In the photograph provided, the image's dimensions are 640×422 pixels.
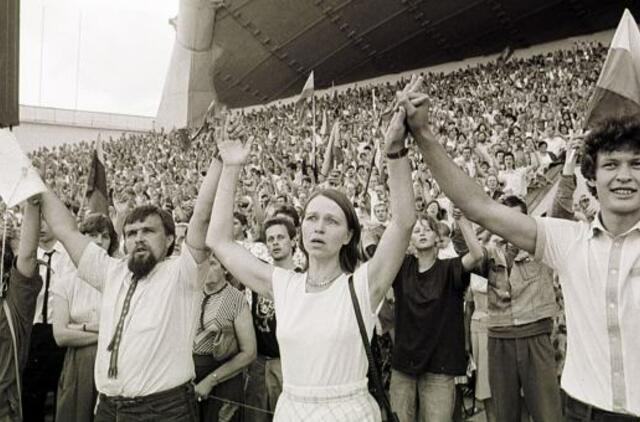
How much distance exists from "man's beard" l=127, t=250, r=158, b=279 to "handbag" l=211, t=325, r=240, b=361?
0.93 metres

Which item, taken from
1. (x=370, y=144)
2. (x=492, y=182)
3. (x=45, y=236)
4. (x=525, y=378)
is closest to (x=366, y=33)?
(x=370, y=144)

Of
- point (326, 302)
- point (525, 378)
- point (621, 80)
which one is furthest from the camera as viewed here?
point (525, 378)

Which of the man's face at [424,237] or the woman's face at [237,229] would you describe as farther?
the woman's face at [237,229]

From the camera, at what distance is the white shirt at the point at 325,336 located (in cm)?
221

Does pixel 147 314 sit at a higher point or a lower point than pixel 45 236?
lower

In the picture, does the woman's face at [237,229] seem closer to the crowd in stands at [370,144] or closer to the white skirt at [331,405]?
the crowd in stands at [370,144]

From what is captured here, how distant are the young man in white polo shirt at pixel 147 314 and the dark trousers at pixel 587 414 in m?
1.60

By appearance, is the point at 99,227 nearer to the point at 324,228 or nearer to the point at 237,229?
the point at 237,229

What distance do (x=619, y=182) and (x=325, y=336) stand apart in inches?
43.3

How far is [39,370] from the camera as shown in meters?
4.37

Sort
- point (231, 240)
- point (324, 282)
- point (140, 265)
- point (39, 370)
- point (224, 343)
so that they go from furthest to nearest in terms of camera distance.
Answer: point (39, 370), point (224, 343), point (140, 265), point (231, 240), point (324, 282)

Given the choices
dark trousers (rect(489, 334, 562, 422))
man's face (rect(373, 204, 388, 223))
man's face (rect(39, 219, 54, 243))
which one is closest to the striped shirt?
man's face (rect(39, 219, 54, 243))

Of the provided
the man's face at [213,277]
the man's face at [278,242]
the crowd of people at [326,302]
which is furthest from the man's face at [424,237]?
the man's face at [213,277]

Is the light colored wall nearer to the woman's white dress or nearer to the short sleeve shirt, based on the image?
the short sleeve shirt
